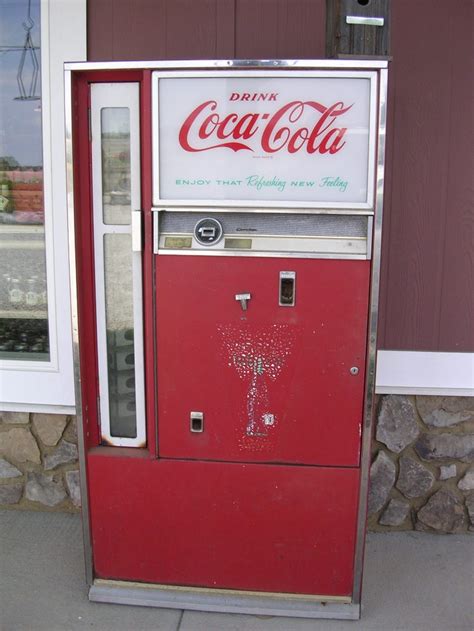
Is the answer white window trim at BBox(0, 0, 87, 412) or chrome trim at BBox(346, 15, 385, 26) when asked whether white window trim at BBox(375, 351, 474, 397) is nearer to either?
chrome trim at BBox(346, 15, 385, 26)

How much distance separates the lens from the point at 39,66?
339 centimetres

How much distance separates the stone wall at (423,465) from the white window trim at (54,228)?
1.85 meters

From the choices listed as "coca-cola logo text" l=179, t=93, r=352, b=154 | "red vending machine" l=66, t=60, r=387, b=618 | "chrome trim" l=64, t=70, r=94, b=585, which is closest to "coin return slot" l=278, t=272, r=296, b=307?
"red vending machine" l=66, t=60, r=387, b=618

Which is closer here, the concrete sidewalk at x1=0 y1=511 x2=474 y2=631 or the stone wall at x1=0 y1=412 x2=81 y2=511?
the concrete sidewalk at x1=0 y1=511 x2=474 y2=631

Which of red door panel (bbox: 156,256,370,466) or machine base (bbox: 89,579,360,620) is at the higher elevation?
red door panel (bbox: 156,256,370,466)

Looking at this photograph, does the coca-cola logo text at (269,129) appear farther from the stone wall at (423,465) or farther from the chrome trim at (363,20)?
the stone wall at (423,465)

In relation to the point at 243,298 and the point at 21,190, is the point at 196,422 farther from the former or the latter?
the point at 21,190

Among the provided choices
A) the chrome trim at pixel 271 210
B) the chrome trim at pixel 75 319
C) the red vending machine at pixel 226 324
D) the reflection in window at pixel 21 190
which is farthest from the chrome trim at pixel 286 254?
the reflection in window at pixel 21 190

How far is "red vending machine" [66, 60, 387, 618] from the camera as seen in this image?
245 centimetres

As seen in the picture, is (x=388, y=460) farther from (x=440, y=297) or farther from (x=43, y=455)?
(x=43, y=455)

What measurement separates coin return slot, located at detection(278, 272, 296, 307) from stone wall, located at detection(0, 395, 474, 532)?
3.92 ft

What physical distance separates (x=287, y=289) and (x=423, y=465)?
1.60 meters

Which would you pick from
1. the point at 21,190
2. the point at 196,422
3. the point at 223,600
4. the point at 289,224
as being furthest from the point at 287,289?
the point at 21,190

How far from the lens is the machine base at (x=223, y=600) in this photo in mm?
2781
